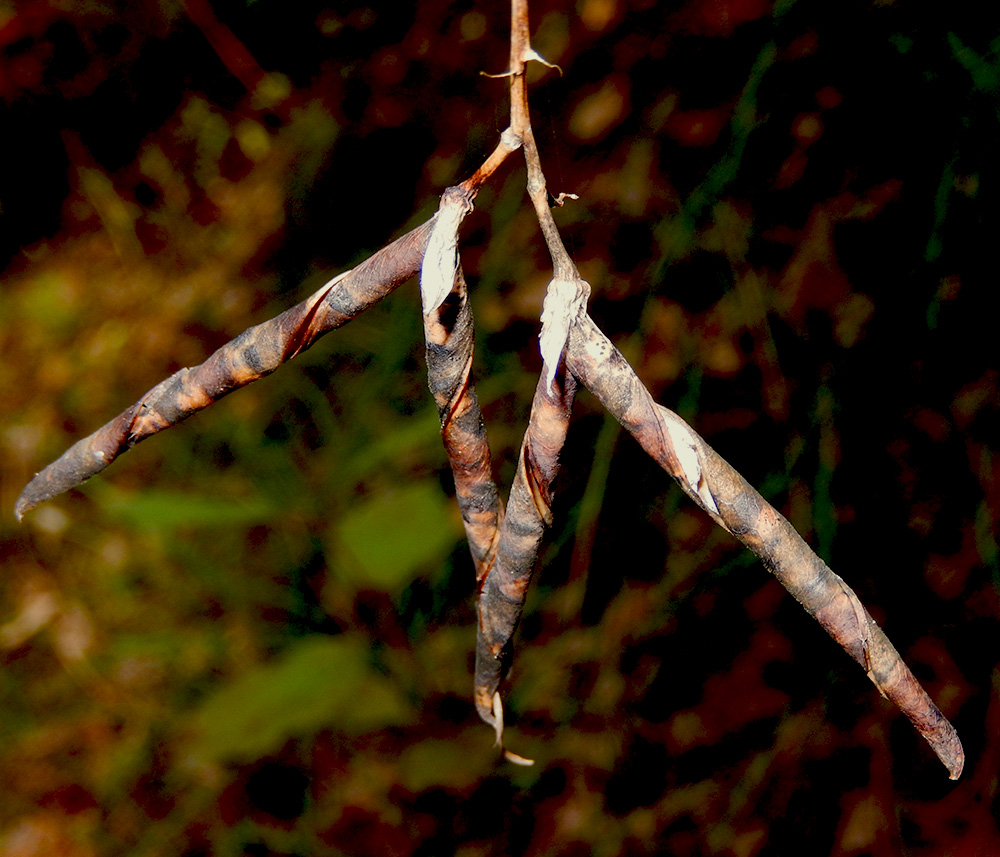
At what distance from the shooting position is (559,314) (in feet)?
0.64

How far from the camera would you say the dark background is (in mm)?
628

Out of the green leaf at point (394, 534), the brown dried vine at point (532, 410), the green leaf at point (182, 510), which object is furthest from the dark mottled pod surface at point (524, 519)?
the green leaf at point (182, 510)

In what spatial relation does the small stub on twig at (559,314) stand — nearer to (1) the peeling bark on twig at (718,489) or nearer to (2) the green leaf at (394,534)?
(1) the peeling bark on twig at (718,489)

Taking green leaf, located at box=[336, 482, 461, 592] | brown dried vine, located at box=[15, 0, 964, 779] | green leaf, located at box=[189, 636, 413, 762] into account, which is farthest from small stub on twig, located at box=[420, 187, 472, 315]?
green leaf, located at box=[189, 636, 413, 762]

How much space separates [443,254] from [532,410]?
52mm

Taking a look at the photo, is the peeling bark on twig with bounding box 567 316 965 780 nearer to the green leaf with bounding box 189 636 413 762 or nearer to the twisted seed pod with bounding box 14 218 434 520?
the twisted seed pod with bounding box 14 218 434 520

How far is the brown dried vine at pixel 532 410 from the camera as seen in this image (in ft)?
0.64

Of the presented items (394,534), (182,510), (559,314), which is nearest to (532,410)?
(559,314)

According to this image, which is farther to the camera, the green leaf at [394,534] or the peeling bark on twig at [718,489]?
the green leaf at [394,534]

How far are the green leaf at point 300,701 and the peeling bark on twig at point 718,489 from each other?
0.50m

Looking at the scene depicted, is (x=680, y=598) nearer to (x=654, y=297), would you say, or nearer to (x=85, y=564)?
(x=654, y=297)

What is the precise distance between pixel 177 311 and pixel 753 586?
2.14 feet

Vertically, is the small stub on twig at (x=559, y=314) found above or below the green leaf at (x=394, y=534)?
above

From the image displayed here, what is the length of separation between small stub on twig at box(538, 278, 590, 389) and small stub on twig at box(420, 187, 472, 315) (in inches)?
1.2
